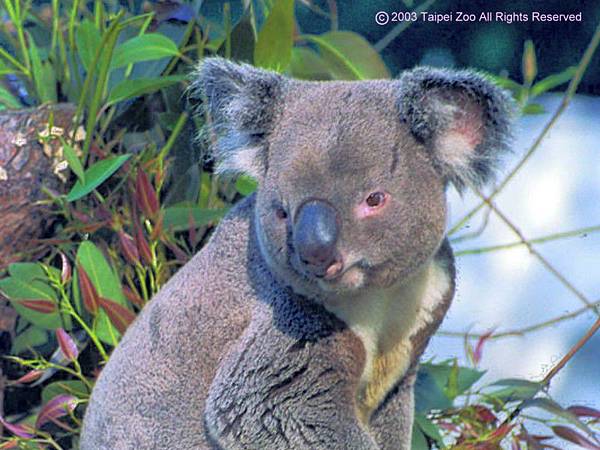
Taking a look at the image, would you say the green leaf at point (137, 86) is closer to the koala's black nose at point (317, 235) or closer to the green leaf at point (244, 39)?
the green leaf at point (244, 39)

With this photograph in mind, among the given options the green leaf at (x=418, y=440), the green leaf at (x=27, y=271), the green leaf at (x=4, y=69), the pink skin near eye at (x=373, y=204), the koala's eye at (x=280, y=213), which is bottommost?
the green leaf at (x=418, y=440)

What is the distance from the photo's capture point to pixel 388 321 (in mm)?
1799

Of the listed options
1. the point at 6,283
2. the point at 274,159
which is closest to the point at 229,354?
the point at 274,159

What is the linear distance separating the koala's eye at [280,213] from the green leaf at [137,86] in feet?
3.06

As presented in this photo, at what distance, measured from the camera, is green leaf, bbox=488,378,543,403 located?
7.75 ft

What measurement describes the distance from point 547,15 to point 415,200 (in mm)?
1403

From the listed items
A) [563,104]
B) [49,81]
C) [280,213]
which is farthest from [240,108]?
[563,104]

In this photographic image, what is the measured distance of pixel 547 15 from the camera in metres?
2.73

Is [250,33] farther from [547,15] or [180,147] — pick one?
[547,15]

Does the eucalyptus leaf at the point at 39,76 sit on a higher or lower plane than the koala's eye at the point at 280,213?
lower

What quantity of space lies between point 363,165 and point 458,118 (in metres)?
0.21

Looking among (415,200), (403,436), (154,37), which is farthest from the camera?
(154,37)

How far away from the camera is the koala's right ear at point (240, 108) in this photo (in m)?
1.69

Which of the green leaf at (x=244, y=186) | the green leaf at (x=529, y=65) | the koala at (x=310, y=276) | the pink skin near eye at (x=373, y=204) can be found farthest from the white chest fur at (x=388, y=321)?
the green leaf at (x=529, y=65)
